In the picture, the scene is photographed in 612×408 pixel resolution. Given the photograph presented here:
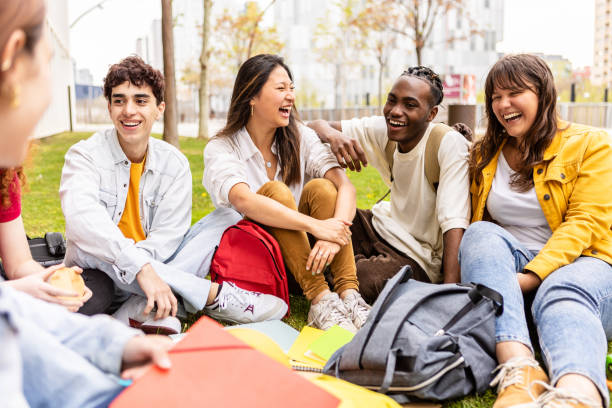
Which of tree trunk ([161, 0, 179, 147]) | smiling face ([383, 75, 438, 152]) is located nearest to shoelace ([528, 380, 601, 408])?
smiling face ([383, 75, 438, 152])

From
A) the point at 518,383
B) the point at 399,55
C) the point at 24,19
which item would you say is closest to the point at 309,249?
the point at 518,383

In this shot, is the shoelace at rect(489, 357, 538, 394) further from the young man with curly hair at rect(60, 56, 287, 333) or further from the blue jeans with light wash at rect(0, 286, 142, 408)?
the blue jeans with light wash at rect(0, 286, 142, 408)

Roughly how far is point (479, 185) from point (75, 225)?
2165 millimetres

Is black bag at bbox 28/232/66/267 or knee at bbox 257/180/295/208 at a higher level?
knee at bbox 257/180/295/208

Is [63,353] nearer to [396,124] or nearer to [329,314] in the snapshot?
[329,314]

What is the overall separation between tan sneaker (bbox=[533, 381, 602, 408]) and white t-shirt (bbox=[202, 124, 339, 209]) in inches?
75.1

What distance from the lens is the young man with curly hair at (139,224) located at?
273cm

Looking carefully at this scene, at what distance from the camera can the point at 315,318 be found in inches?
113

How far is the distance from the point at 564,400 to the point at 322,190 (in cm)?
172

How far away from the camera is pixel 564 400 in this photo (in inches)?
71.4

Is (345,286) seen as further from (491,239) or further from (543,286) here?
(543,286)

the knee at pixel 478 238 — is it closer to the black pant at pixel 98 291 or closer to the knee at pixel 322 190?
the knee at pixel 322 190

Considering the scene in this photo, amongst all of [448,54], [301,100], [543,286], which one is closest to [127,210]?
[543,286]

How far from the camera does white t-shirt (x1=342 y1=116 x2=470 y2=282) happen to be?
9.99ft
